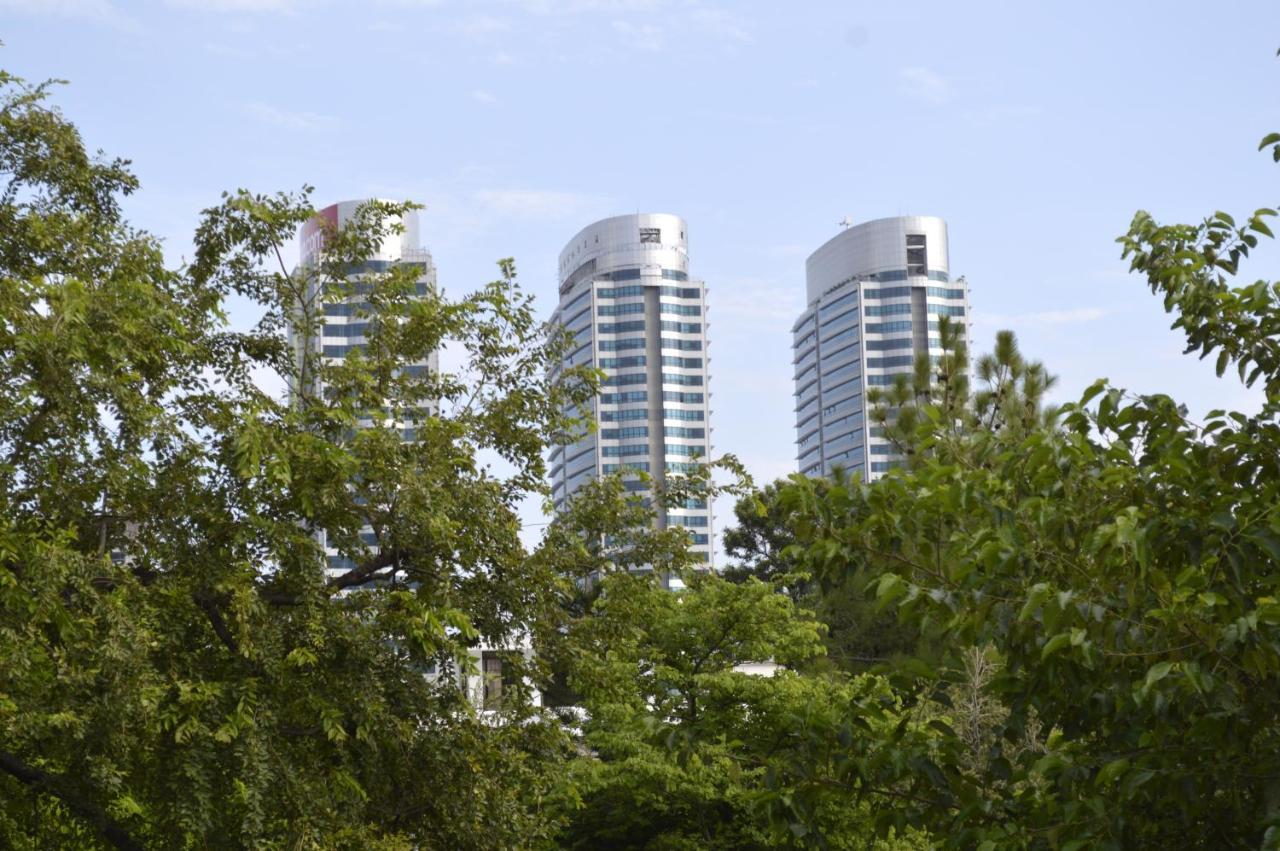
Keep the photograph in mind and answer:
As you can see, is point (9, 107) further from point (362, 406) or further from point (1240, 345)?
point (1240, 345)

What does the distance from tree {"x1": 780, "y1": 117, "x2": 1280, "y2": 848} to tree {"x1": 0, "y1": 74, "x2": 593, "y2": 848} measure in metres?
4.83

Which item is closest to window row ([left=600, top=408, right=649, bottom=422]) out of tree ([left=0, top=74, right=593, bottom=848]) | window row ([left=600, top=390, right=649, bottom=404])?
window row ([left=600, top=390, right=649, bottom=404])

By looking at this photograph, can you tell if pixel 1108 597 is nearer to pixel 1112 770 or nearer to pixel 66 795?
pixel 1112 770

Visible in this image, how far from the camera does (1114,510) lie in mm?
4840

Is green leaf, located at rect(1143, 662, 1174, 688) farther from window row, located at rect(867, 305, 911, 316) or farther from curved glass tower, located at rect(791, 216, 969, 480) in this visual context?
window row, located at rect(867, 305, 911, 316)

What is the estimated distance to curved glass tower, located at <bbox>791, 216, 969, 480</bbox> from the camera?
142 m

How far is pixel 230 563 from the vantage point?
9812mm

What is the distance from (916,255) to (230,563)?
13719 centimetres

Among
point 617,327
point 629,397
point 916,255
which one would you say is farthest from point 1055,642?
point 916,255

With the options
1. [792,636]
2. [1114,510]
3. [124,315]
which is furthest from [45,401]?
[792,636]

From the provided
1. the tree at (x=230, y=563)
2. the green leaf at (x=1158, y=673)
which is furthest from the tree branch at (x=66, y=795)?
the green leaf at (x=1158, y=673)

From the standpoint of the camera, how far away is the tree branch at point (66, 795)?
9.81 meters

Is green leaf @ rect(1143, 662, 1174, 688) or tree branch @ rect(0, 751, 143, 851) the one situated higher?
green leaf @ rect(1143, 662, 1174, 688)

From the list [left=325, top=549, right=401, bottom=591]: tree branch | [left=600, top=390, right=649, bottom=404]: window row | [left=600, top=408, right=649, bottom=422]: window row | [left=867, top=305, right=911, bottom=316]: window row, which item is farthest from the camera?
[left=867, top=305, right=911, bottom=316]: window row
